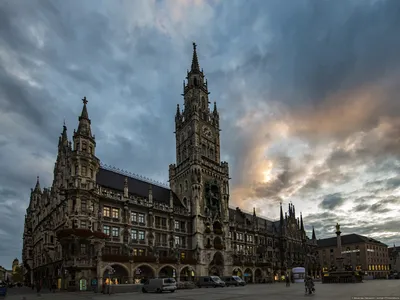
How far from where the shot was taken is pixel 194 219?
77.3 meters

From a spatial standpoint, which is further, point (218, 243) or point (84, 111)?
point (218, 243)

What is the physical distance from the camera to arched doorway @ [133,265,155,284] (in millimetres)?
60025

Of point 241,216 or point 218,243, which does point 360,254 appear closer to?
point 241,216

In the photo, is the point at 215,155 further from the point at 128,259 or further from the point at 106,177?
the point at 128,259


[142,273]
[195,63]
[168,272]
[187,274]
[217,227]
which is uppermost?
[195,63]

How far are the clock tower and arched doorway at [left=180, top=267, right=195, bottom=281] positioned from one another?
2174 millimetres

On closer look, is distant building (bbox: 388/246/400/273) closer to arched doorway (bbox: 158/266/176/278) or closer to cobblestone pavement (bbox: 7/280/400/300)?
arched doorway (bbox: 158/266/176/278)

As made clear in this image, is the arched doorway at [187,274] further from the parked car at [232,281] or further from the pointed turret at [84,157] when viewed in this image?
the pointed turret at [84,157]

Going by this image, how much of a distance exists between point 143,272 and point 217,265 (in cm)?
2120

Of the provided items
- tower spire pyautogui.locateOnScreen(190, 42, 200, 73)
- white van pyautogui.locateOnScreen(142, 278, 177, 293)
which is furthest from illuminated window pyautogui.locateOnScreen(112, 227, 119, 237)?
tower spire pyautogui.locateOnScreen(190, 42, 200, 73)

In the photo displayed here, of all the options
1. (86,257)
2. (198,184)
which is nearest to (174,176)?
(198,184)

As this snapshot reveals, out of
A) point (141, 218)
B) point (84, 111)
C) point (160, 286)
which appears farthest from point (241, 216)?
point (160, 286)

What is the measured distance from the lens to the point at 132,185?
72.9m

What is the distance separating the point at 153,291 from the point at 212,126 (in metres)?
56.1
